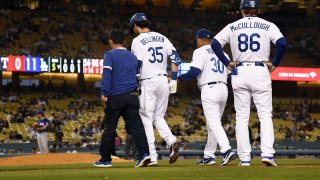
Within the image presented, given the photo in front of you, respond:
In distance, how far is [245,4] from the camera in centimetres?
984

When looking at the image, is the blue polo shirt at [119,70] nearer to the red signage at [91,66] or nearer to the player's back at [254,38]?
the player's back at [254,38]

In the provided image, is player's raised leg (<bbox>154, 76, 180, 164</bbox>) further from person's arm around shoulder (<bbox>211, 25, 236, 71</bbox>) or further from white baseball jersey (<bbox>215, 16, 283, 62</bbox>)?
white baseball jersey (<bbox>215, 16, 283, 62</bbox>)

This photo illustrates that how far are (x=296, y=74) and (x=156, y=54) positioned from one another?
113 ft

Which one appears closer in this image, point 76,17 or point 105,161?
point 105,161

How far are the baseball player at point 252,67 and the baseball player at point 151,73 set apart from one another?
1.36 m

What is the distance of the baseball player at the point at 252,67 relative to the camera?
9742mm

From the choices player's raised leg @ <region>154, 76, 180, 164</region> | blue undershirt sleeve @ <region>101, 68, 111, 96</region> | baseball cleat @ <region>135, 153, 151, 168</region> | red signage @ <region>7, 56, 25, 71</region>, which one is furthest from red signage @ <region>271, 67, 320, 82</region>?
blue undershirt sleeve @ <region>101, 68, 111, 96</region>

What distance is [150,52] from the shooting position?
10.9 meters

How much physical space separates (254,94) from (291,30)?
42.1 meters

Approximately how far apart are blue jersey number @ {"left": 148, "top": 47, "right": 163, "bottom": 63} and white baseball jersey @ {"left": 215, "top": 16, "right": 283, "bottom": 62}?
1.45 m

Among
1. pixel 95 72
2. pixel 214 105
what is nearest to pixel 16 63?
pixel 95 72

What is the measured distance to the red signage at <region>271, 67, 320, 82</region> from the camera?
144ft

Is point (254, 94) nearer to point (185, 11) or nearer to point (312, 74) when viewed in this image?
point (312, 74)

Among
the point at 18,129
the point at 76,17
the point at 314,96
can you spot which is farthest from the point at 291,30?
the point at 18,129
